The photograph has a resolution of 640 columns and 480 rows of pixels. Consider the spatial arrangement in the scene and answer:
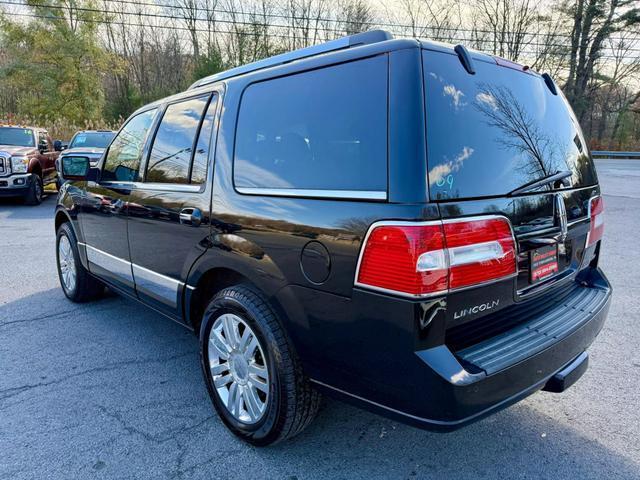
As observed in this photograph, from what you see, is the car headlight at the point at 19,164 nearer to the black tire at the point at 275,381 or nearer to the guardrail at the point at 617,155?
the black tire at the point at 275,381

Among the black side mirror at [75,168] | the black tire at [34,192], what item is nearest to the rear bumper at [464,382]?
the black side mirror at [75,168]

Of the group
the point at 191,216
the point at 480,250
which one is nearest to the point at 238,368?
the point at 191,216

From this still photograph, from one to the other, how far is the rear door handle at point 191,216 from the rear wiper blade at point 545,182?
1.67 m

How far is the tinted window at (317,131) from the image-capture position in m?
1.83

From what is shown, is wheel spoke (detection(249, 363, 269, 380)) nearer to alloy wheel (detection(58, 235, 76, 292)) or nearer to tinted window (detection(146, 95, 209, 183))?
tinted window (detection(146, 95, 209, 183))

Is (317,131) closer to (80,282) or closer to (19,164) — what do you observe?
(80,282)

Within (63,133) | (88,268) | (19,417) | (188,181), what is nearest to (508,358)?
(188,181)

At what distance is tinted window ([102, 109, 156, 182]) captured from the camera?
3.38 m

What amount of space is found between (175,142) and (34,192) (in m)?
10.3

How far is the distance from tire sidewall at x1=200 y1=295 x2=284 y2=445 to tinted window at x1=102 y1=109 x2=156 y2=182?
1466 millimetres

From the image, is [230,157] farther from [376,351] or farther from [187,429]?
[187,429]

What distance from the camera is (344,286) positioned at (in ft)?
5.98

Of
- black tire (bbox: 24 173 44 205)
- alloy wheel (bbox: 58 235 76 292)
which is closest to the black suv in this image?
alloy wheel (bbox: 58 235 76 292)

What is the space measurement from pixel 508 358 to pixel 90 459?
209 centimetres
